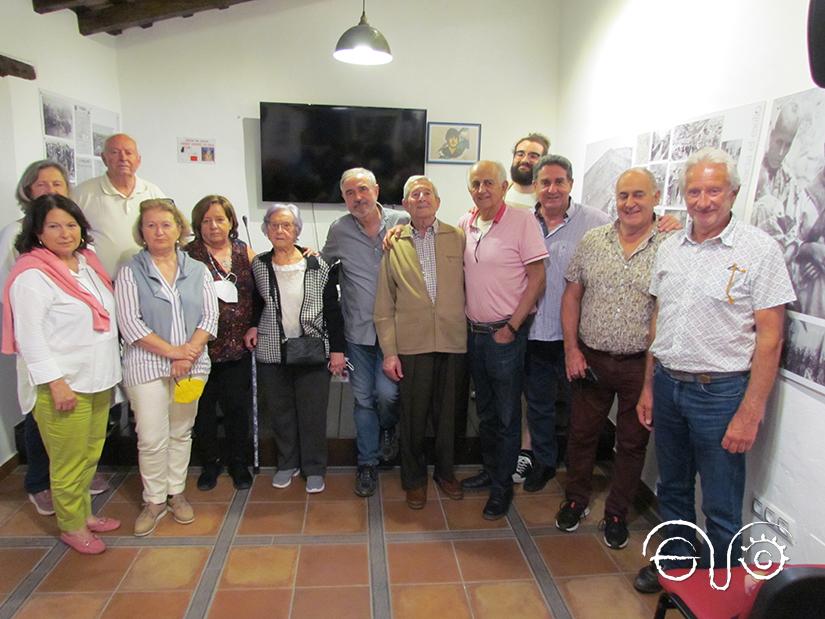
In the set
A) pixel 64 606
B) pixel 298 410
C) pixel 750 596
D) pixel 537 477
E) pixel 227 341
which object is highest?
pixel 227 341

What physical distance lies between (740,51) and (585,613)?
224 cm

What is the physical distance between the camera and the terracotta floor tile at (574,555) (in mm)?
2287

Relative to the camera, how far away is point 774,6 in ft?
6.60

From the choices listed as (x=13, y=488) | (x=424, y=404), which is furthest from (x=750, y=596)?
(x=13, y=488)


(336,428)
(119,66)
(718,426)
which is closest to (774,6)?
(718,426)

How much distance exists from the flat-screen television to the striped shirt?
91.3 inches

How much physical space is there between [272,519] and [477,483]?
3.35 feet

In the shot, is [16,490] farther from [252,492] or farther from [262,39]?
[262,39]

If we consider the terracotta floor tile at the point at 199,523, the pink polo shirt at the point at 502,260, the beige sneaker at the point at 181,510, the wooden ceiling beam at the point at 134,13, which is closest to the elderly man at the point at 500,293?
the pink polo shirt at the point at 502,260

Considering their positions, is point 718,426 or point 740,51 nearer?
point 718,426

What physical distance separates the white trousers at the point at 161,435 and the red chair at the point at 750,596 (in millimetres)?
1957

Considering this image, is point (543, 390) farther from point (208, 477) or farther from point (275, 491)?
point (208, 477)

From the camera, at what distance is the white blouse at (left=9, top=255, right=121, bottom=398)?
6.59ft

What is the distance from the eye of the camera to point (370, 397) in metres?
2.78
